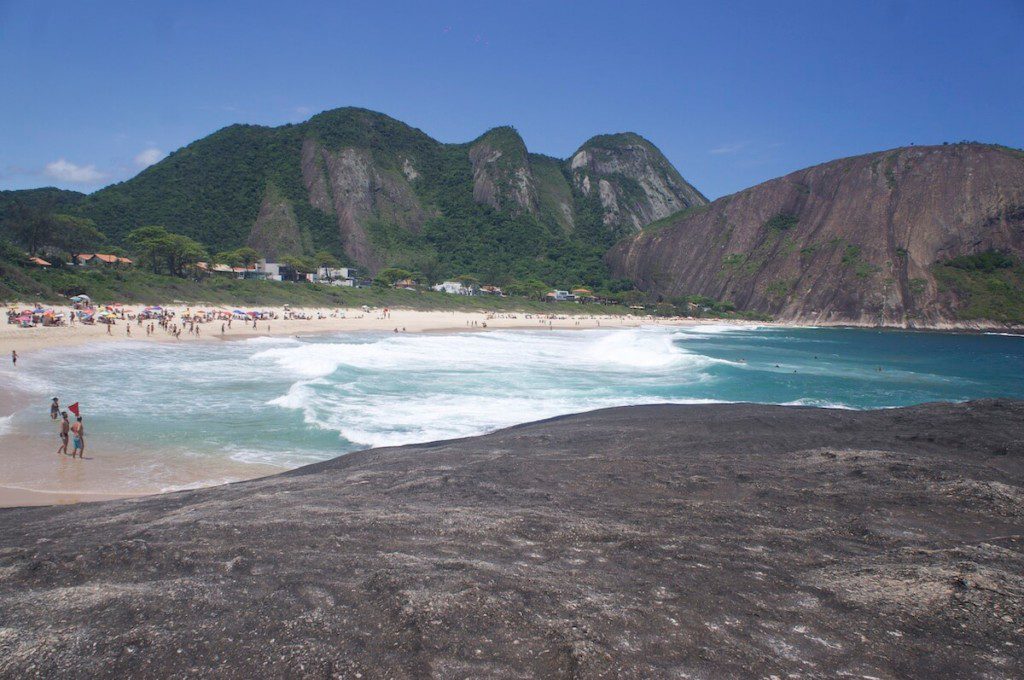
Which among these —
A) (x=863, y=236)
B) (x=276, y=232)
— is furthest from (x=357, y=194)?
(x=863, y=236)

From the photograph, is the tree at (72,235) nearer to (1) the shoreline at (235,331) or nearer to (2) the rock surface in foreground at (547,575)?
(1) the shoreline at (235,331)

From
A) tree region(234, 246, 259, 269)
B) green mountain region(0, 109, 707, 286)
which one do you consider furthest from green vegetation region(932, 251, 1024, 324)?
tree region(234, 246, 259, 269)

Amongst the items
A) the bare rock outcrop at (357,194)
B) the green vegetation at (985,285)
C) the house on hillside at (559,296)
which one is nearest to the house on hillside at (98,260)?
the bare rock outcrop at (357,194)

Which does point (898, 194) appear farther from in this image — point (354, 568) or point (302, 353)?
point (354, 568)

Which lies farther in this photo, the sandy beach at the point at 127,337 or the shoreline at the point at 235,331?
the sandy beach at the point at 127,337

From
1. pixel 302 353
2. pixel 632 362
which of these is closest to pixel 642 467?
pixel 632 362

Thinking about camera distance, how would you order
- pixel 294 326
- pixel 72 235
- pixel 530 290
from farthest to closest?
pixel 530 290 → pixel 72 235 → pixel 294 326

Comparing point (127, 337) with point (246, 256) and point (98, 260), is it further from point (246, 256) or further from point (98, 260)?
point (246, 256)
